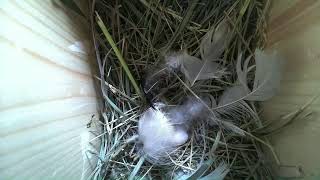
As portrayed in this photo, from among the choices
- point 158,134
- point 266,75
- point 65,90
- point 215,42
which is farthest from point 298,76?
point 65,90

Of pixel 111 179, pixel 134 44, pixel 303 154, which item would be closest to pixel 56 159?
pixel 111 179

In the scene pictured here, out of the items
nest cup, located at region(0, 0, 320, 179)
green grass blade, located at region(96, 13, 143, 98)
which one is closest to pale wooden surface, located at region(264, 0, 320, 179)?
nest cup, located at region(0, 0, 320, 179)

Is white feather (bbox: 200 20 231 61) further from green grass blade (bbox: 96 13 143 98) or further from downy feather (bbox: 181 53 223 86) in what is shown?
green grass blade (bbox: 96 13 143 98)

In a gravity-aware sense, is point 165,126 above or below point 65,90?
below

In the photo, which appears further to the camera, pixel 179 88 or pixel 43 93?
pixel 179 88

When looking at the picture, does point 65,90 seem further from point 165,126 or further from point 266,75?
point 266,75

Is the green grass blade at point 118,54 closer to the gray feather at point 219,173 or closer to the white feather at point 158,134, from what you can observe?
the white feather at point 158,134

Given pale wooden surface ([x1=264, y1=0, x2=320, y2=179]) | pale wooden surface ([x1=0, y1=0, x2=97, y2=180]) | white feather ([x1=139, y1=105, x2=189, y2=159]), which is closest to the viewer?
pale wooden surface ([x1=0, y1=0, x2=97, y2=180])
